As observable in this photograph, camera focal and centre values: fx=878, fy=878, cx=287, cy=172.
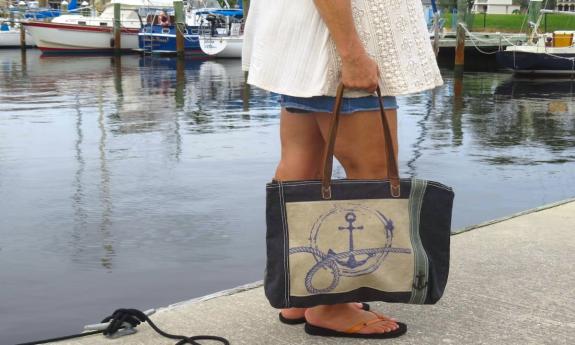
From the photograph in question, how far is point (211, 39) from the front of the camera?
3647 centimetres

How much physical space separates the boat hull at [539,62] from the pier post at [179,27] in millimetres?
15496

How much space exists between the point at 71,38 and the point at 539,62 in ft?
75.7

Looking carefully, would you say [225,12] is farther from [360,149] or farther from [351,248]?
[351,248]

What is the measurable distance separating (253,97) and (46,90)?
15.8 ft

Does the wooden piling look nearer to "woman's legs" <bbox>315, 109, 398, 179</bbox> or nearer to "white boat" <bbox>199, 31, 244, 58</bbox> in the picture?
"white boat" <bbox>199, 31, 244, 58</bbox>

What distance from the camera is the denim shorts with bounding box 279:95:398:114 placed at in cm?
280

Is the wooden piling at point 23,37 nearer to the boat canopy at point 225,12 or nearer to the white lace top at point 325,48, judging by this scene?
the boat canopy at point 225,12

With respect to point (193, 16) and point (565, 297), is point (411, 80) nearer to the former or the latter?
point (565, 297)

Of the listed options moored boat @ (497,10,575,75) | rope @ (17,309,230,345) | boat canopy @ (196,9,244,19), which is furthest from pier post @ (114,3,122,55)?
rope @ (17,309,230,345)

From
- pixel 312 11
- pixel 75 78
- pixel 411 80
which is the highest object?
pixel 312 11

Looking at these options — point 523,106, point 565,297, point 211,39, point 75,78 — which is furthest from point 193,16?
point 565,297

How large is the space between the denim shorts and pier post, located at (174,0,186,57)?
114 ft

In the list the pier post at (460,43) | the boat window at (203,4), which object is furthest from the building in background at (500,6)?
the pier post at (460,43)

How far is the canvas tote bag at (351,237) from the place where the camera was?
2705 millimetres
